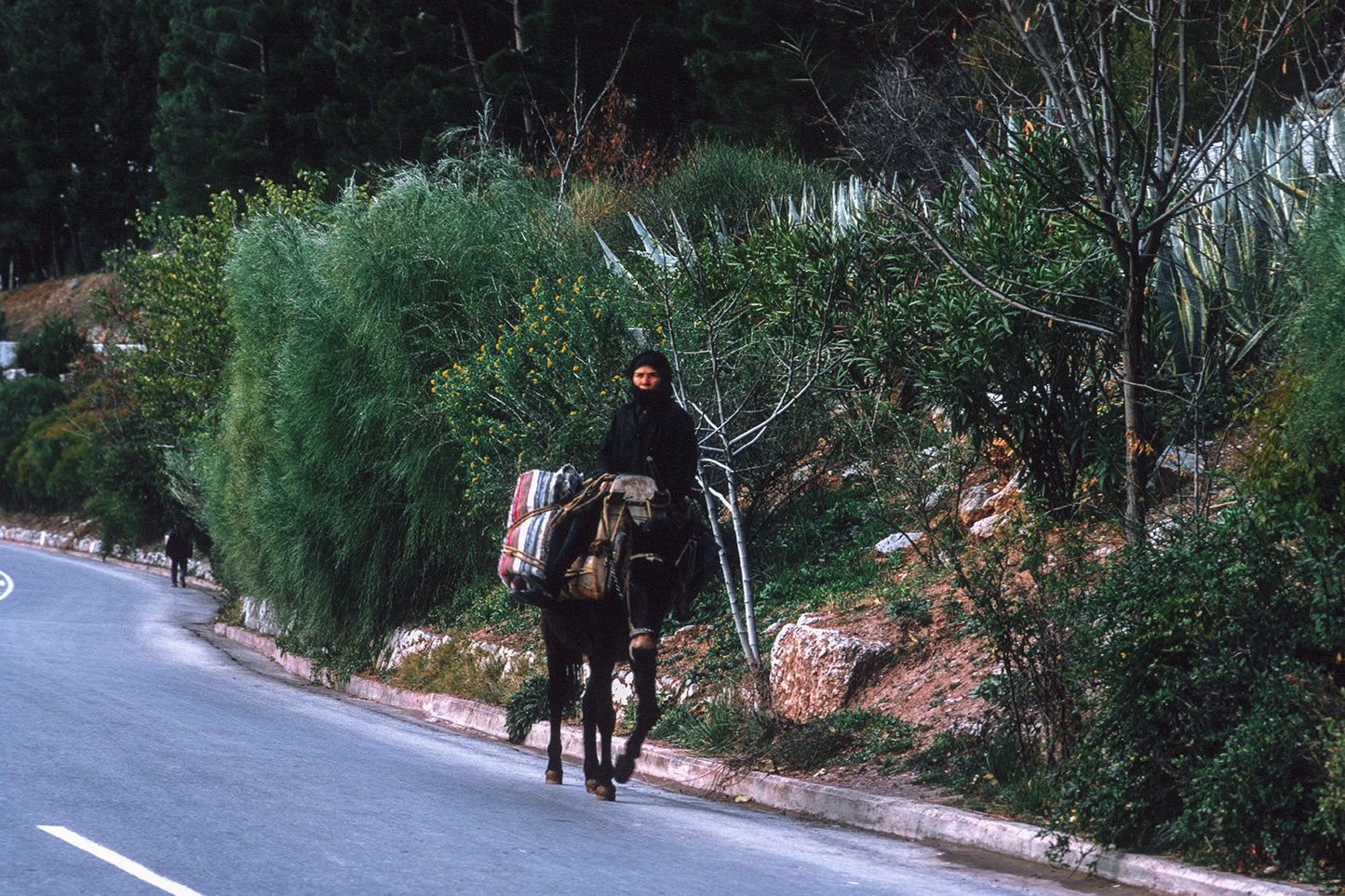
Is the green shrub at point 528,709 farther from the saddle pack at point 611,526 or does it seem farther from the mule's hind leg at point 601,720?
the saddle pack at point 611,526

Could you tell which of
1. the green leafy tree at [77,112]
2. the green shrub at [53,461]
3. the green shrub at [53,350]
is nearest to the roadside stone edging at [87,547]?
the green shrub at [53,461]

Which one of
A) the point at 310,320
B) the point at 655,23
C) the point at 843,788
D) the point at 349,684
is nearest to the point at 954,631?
the point at 843,788

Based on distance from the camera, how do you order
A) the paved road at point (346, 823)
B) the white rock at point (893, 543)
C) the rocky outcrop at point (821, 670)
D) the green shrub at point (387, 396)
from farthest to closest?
the green shrub at point (387, 396) → the white rock at point (893, 543) → the rocky outcrop at point (821, 670) → the paved road at point (346, 823)

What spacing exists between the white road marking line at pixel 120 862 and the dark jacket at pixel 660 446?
3334mm

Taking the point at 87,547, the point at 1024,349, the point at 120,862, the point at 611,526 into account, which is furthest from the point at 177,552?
the point at 120,862

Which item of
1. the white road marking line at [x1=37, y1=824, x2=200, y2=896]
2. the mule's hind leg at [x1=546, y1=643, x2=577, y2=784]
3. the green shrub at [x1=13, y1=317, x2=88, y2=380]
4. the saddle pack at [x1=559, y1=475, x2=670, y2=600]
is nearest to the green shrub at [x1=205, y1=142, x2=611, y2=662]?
the mule's hind leg at [x1=546, y1=643, x2=577, y2=784]

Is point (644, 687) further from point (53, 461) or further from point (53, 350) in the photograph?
point (53, 350)

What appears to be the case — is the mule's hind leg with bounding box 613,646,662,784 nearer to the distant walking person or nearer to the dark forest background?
the dark forest background

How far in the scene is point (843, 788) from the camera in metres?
8.05

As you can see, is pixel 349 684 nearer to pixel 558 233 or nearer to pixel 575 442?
pixel 575 442

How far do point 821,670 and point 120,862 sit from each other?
528cm

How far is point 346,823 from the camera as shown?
262 inches

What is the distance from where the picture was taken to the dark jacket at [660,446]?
25.0ft

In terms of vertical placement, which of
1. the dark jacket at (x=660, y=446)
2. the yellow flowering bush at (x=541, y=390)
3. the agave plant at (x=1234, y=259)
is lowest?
the dark jacket at (x=660, y=446)
